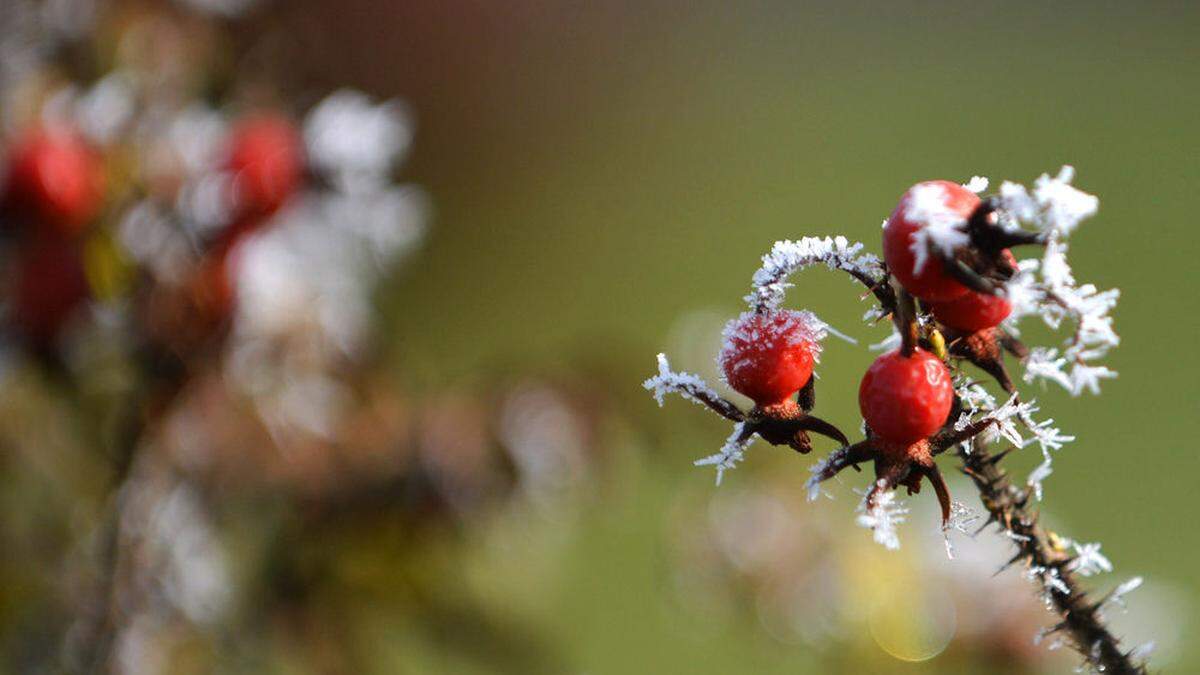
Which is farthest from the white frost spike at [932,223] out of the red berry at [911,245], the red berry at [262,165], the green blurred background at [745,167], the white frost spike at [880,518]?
the green blurred background at [745,167]

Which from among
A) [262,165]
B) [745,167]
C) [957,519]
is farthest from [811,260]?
[745,167]

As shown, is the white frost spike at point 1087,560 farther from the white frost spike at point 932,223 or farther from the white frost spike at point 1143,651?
the white frost spike at point 932,223

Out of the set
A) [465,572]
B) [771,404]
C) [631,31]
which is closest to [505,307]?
[631,31]

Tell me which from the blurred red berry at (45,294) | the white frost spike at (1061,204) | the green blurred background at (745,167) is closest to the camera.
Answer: the white frost spike at (1061,204)

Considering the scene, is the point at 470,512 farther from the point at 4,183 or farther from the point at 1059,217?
the point at 1059,217

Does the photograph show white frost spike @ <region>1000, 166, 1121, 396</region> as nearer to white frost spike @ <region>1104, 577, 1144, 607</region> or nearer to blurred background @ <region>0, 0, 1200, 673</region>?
white frost spike @ <region>1104, 577, 1144, 607</region>

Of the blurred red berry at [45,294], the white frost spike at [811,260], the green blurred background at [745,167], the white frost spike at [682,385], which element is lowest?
the blurred red berry at [45,294]

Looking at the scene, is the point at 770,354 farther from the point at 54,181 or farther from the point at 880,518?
the point at 54,181
